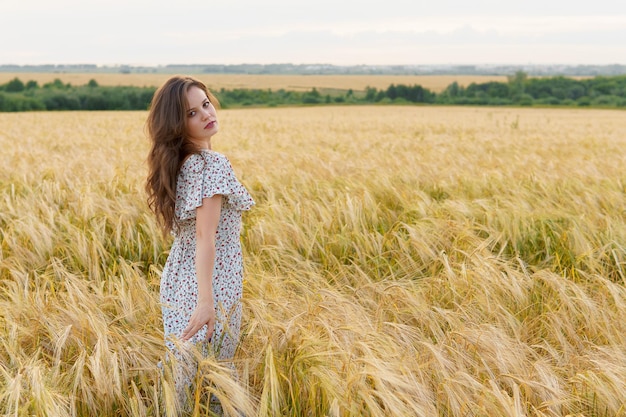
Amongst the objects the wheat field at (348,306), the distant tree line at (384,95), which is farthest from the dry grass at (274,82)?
the wheat field at (348,306)

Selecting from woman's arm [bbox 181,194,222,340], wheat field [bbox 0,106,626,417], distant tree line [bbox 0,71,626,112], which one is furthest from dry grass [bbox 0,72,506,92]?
woman's arm [bbox 181,194,222,340]

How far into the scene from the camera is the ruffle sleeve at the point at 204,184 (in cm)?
209

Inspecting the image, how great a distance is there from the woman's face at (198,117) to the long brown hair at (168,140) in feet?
0.08

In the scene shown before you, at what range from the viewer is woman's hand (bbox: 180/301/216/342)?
203 cm

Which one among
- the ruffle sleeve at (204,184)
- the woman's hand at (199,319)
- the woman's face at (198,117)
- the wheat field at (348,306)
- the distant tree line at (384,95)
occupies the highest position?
the woman's face at (198,117)

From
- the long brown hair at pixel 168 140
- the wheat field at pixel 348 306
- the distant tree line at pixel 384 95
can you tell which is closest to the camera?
the wheat field at pixel 348 306

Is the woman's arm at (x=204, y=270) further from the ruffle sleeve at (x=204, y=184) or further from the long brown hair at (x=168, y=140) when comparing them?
the long brown hair at (x=168, y=140)

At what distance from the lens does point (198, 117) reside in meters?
2.22

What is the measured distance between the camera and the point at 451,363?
1934mm

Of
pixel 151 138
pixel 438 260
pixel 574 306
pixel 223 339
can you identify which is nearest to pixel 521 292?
pixel 574 306

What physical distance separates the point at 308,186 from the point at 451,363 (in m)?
3.34

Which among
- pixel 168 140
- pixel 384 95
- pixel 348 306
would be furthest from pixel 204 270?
pixel 384 95

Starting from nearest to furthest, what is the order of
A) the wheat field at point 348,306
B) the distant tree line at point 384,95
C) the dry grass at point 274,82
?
the wheat field at point 348,306 < the distant tree line at point 384,95 < the dry grass at point 274,82

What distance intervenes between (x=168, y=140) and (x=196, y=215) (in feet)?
1.01
